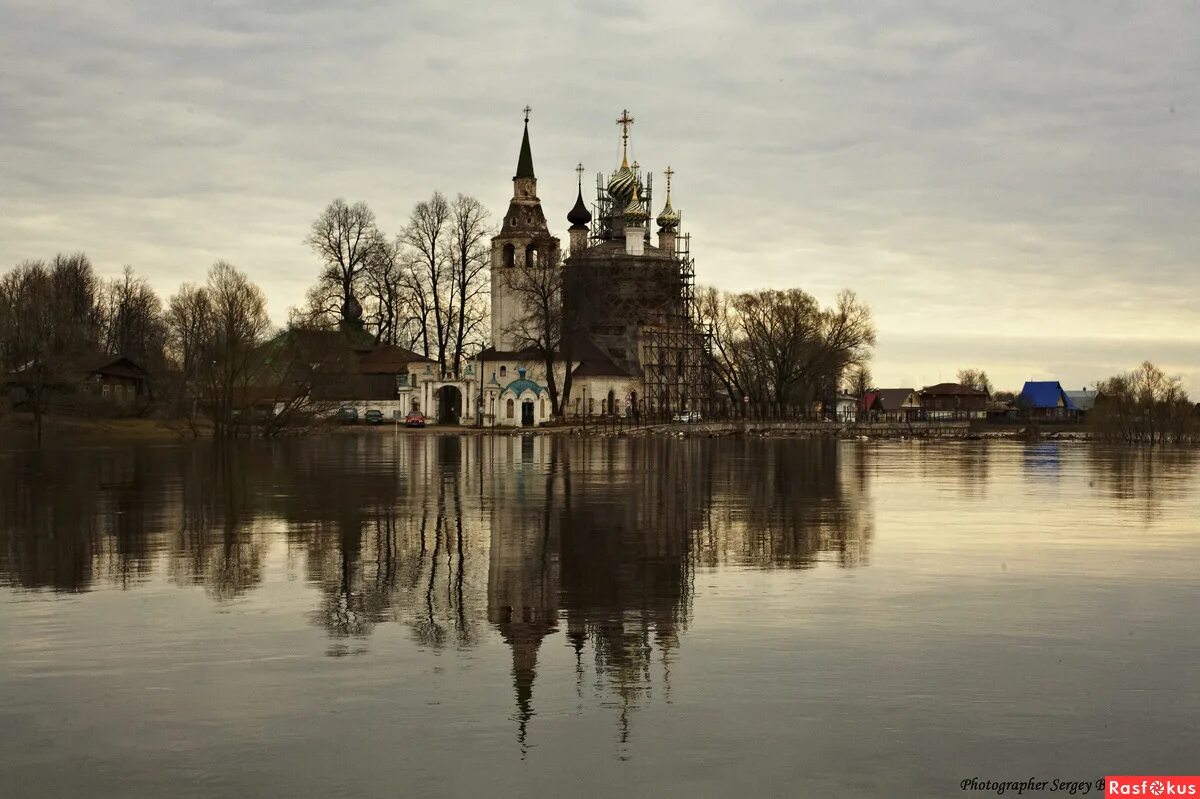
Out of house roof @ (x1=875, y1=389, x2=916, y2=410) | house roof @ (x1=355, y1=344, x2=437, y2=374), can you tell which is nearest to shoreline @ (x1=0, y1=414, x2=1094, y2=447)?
house roof @ (x1=355, y1=344, x2=437, y2=374)

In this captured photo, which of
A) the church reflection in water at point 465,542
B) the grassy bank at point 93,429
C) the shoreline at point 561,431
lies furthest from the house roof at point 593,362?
the church reflection in water at point 465,542

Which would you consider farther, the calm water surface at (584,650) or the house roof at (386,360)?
the house roof at (386,360)

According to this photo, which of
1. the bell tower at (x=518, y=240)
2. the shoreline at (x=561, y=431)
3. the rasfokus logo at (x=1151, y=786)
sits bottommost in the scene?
the rasfokus logo at (x=1151, y=786)

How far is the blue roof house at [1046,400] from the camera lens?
161875mm

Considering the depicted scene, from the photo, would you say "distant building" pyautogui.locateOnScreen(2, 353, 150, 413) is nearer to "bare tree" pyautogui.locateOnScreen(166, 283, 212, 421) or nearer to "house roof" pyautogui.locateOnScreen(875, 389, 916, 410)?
"bare tree" pyautogui.locateOnScreen(166, 283, 212, 421)

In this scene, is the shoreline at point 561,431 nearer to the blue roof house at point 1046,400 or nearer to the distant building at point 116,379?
the distant building at point 116,379

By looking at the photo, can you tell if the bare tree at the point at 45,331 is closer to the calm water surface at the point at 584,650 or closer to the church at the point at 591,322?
the church at the point at 591,322

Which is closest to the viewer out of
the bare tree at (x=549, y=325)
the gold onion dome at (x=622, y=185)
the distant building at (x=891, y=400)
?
the bare tree at (x=549, y=325)

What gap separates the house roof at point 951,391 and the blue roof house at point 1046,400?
5337 millimetres

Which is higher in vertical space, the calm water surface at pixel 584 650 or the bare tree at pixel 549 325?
the bare tree at pixel 549 325

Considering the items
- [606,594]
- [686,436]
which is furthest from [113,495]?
[686,436]

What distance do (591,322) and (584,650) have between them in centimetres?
9674

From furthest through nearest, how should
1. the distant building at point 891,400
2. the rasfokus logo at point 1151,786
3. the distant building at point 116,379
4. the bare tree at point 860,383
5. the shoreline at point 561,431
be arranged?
the distant building at point 891,400 → the bare tree at point 860,383 → the distant building at point 116,379 → the shoreline at point 561,431 → the rasfokus logo at point 1151,786

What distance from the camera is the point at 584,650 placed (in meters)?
11.6
